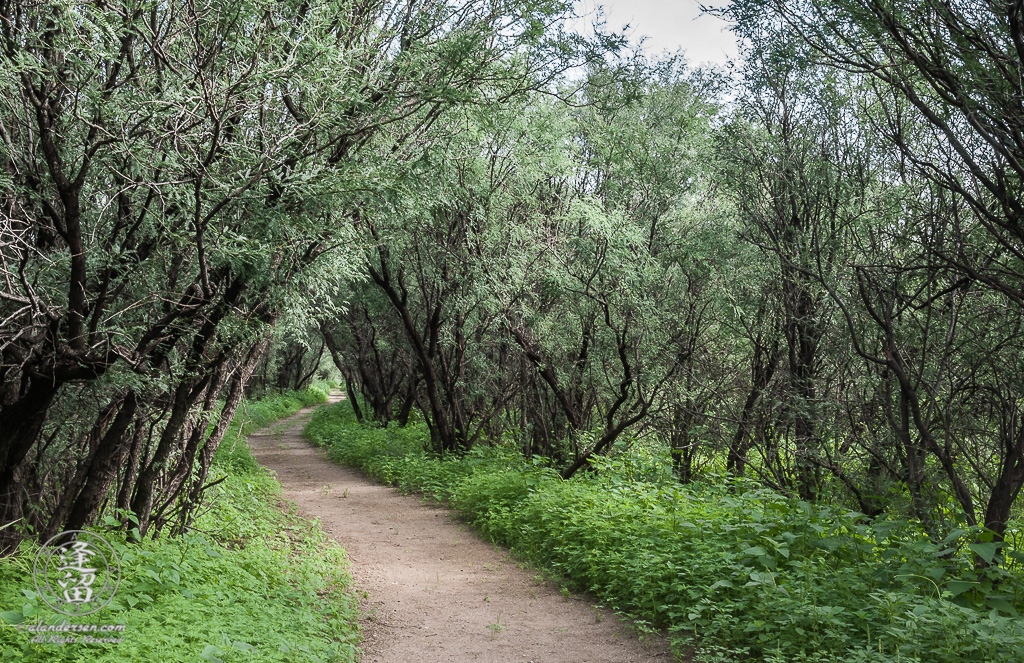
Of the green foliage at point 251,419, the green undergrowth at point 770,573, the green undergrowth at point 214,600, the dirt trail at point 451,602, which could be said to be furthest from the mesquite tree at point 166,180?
the green undergrowth at point 770,573

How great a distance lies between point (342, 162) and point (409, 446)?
11.7 metres

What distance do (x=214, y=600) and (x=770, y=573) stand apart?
4.08 metres

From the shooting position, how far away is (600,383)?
11422 mm

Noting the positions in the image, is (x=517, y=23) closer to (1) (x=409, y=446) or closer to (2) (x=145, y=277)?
(2) (x=145, y=277)

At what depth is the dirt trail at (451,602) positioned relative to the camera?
17.1 feet

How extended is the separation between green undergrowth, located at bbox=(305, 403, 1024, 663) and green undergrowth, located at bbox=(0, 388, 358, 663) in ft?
7.99

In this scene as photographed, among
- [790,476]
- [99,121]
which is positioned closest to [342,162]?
[99,121]

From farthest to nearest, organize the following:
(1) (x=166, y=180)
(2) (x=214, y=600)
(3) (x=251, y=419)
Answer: (3) (x=251, y=419) → (2) (x=214, y=600) → (1) (x=166, y=180)

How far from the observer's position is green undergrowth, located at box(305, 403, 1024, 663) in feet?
13.6

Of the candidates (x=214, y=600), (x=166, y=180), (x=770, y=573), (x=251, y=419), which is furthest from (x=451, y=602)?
(x=251, y=419)

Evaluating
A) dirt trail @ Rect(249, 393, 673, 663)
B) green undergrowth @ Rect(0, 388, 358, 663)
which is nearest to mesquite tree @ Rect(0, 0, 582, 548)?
green undergrowth @ Rect(0, 388, 358, 663)

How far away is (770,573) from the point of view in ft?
17.0

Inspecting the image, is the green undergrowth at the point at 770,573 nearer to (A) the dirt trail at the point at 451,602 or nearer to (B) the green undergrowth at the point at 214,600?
(A) the dirt trail at the point at 451,602

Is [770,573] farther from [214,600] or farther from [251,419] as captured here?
[251,419]
